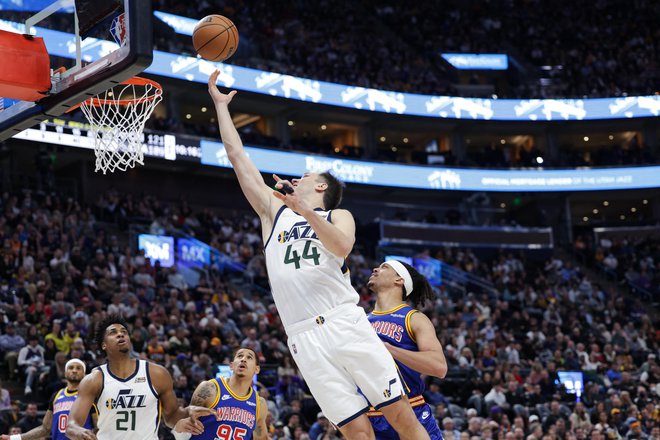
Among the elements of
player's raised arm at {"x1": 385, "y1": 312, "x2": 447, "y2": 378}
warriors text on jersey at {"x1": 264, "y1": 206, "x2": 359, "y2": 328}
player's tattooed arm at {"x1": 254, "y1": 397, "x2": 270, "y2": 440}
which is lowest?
player's tattooed arm at {"x1": 254, "y1": 397, "x2": 270, "y2": 440}

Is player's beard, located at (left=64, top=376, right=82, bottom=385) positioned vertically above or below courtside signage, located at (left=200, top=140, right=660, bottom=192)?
below

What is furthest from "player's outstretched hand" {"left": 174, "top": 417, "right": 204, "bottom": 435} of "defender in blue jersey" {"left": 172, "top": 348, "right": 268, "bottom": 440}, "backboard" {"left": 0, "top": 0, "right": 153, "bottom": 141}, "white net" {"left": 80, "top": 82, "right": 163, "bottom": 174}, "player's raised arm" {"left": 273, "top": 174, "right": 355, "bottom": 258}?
"white net" {"left": 80, "top": 82, "right": 163, "bottom": 174}

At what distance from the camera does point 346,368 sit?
465cm

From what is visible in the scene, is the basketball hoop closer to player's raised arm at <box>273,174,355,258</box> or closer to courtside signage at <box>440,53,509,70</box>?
player's raised arm at <box>273,174,355,258</box>

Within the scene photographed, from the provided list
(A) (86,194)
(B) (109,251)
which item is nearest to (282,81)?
(A) (86,194)

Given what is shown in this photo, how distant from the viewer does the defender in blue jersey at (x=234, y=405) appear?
22.7ft

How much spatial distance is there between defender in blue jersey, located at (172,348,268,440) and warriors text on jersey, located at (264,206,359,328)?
2347 mm

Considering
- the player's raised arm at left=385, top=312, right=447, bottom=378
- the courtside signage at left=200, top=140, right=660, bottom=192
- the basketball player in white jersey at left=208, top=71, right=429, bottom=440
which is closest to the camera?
the basketball player in white jersey at left=208, top=71, right=429, bottom=440

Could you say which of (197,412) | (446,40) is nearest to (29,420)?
(197,412)

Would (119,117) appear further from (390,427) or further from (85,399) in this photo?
(390,427)

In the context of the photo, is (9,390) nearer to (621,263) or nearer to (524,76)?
(621,263)

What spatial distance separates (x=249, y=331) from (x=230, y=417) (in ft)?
27.3

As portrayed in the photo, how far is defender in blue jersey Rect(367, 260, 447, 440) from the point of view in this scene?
213 inches

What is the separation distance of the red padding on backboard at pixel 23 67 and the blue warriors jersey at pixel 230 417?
8.66 feet
